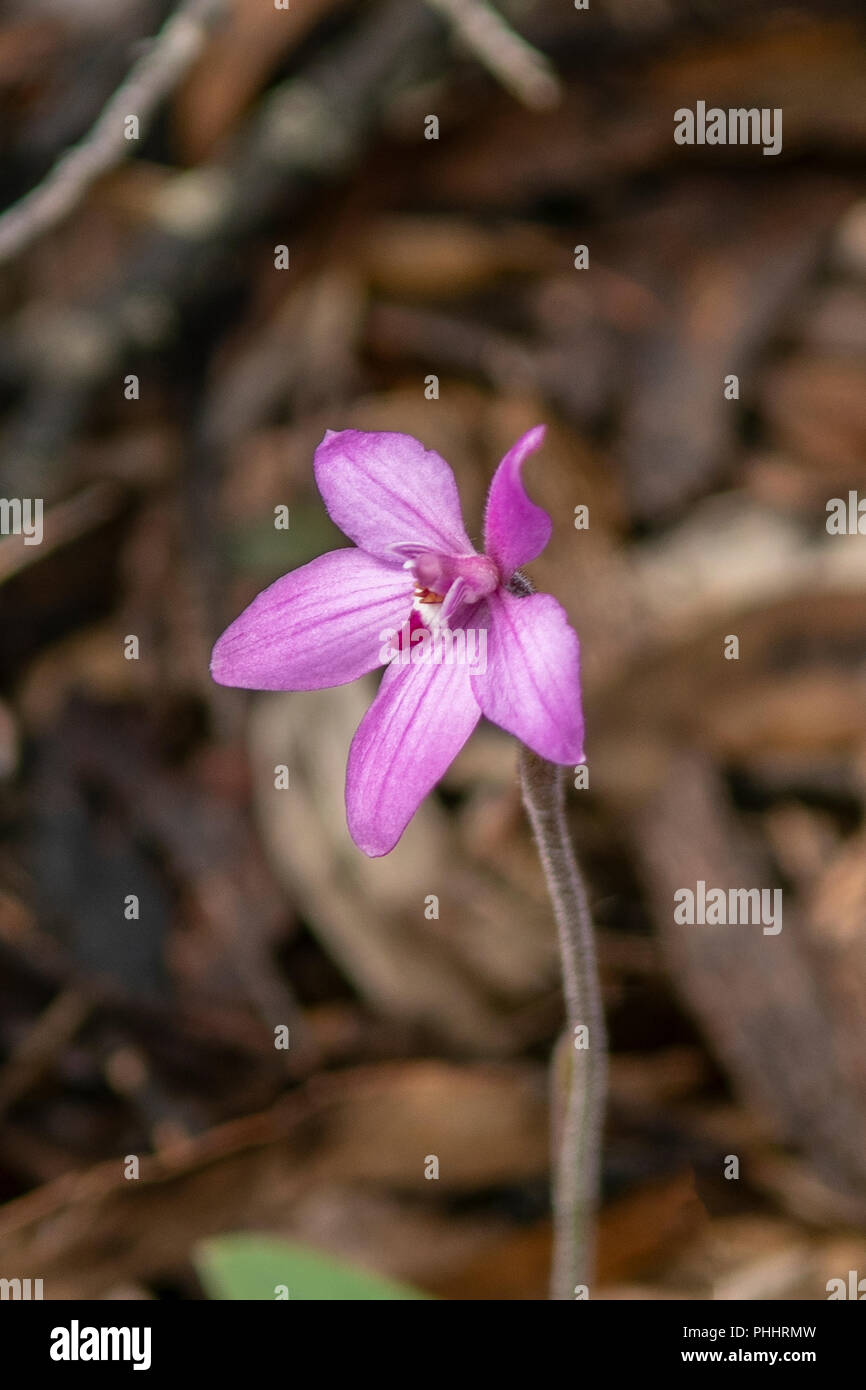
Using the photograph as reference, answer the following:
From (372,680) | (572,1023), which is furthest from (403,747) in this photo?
(372,680)

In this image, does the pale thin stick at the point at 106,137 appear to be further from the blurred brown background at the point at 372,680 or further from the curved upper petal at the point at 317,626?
the curved upper petal at the point at 317,626

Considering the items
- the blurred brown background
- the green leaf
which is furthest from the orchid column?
the blurred brown background

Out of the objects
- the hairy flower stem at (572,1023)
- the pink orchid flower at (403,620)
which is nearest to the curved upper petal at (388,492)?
the pink orchid flower at (403,620)

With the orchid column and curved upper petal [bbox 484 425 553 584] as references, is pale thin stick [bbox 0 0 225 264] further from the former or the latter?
curved upper petal [bbox 484 425 553 584]

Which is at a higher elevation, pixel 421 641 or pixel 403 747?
pixel 421 641

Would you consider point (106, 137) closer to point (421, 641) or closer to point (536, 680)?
point (421, 641)

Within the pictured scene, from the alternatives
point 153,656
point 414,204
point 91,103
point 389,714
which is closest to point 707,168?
point 414,204

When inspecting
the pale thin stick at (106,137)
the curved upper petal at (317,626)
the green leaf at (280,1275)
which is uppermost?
the pale thin stick at (106,137)

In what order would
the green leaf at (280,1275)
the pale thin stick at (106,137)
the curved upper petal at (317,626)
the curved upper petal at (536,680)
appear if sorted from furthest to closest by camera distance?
the pale thin stick at (106,137), the green leaf at (280,1275), the curved upper petal at (317,626), the curved upper petal at (536,680)

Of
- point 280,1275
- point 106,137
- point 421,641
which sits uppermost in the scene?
point 106,137

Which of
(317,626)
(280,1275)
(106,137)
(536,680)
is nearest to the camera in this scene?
(536,680)
